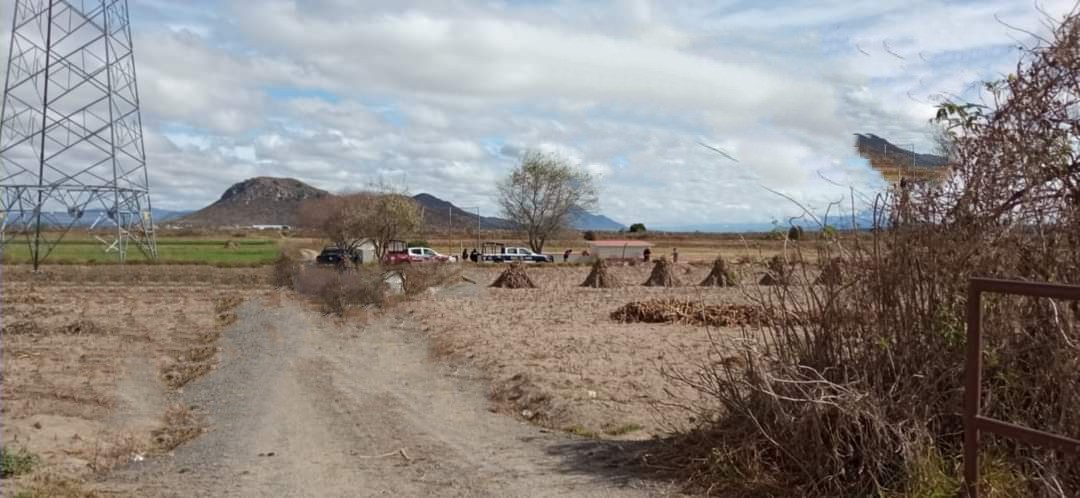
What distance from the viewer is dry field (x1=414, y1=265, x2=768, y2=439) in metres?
10.4

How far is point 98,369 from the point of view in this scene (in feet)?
50.5

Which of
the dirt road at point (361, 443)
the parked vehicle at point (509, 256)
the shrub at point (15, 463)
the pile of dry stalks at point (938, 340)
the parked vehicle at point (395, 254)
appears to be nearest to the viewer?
the pile of dry stalks at point (938, 340)

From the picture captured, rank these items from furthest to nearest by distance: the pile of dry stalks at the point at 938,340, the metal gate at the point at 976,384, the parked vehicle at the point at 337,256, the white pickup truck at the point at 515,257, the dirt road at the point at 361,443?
the white pickup truck at the point at 515,257
the parked vehicle at the point at 337,256
the dirt road at the point at 361,443
the pile of dry stalks at the point at 938,340
the metal gate at the point at 976,384

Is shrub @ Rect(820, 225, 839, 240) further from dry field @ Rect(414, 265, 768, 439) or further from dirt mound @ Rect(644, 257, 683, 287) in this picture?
dirt mound @ Rect(644, 257, 683, 287)

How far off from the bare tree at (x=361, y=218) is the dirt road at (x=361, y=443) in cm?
1130

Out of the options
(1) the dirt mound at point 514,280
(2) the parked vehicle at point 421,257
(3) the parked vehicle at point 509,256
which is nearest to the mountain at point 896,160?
(2) the parked vehicle at point 421,257

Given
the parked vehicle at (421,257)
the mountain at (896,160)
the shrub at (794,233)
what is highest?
the mountain at (896,160)

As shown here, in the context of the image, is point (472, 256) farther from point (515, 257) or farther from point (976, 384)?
point (976, 384)

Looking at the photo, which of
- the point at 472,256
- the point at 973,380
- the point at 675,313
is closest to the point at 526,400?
the point at 973,380

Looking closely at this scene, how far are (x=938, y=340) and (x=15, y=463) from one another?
285 inches

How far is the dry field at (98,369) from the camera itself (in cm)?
922

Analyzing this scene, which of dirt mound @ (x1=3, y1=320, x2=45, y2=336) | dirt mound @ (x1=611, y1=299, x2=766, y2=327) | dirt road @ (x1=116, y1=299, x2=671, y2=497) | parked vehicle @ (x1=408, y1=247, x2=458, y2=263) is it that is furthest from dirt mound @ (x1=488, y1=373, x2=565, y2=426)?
parked vehicle @ (x1=408, y1=247, x2=458, y2=263)

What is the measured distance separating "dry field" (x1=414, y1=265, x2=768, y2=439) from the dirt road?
0.55m

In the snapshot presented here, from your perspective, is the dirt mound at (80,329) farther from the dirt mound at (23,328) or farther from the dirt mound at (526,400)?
the dirt mound at (526,400)
